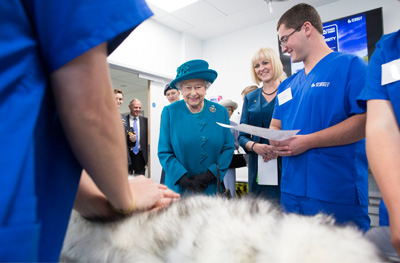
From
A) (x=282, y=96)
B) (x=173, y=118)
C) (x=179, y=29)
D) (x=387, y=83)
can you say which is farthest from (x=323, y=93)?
(x=179, y=29)

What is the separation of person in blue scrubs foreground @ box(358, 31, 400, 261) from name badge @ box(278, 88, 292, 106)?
1.83 ft

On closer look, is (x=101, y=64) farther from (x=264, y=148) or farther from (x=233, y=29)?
(x=233, y=29)

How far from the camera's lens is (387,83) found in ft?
2.61

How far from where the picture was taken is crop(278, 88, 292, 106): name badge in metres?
1.44

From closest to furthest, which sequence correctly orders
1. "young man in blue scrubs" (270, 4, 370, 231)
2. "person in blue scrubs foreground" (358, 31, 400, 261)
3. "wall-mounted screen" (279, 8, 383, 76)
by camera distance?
"person in blue scrubs foreground" (358, 31, 400, 261)
"young man in blue scrubs" (270, 4, 370, 231)
"wall-mounted screen" (279, 8, 383, 76)

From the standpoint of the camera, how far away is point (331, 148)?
1199 millimetres

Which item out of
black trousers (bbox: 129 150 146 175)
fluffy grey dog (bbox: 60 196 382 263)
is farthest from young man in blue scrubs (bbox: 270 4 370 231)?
black trousers (bbox: 129 150 146 175)

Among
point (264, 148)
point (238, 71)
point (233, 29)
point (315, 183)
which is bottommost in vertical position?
point (315, 183)

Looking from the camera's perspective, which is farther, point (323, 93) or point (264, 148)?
point (264, 148)

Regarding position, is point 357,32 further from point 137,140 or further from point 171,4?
point 137,140

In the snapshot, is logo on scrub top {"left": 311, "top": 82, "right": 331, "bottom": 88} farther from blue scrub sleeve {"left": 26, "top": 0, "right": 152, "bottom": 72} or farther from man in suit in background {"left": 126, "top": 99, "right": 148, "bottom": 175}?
man in suit in background {"left": 126, "top": 99, "right": 148, "bottom": 175}

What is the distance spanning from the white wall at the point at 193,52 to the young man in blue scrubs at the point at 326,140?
12.2 ft

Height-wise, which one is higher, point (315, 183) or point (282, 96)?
point (282, 96)

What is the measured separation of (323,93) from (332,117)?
12 centimetres
